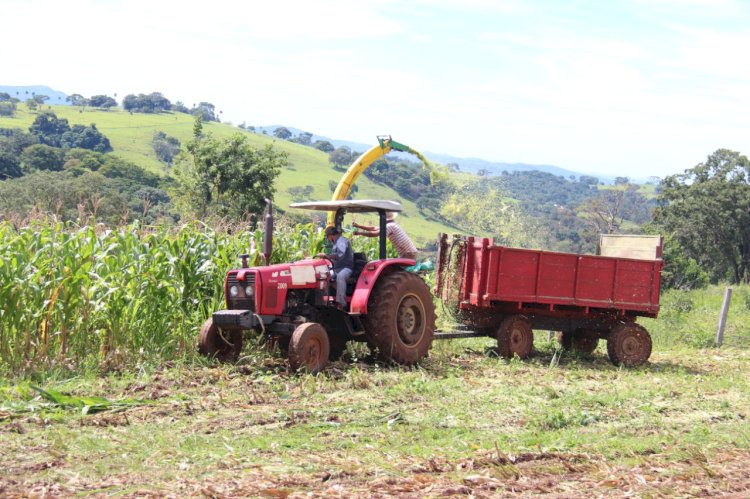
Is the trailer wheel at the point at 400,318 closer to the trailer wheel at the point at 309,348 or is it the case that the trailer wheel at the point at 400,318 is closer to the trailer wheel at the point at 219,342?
the trailer wheel at the point at 309,348

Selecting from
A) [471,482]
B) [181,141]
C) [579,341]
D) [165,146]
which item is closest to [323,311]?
[579,341]

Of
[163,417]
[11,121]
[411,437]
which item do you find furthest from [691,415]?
[11,121]

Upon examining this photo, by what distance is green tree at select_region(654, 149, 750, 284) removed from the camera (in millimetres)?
53844

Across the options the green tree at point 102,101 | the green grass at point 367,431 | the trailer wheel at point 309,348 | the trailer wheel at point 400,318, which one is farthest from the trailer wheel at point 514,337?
the green tree at point 102,101

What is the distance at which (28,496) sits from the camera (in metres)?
5.33

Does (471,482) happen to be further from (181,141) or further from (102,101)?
(102,101)

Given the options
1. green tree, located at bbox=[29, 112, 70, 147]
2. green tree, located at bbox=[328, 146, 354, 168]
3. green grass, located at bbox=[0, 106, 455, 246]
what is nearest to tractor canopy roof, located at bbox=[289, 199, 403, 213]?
green grass, located at bbox=[0, 106, 455, 246]

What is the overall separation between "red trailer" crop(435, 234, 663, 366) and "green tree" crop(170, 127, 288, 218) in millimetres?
24930

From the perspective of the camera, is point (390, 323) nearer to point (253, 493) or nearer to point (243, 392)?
point (243, 392)

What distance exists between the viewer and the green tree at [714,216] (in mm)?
53844

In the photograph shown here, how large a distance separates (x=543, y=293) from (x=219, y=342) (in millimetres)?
5299

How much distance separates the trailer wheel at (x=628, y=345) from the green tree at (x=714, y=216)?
41.1 metres

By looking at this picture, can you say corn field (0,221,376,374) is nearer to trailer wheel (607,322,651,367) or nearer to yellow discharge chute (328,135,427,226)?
yellow discharge chute (328,135,427,226)

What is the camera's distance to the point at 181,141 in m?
88.8
